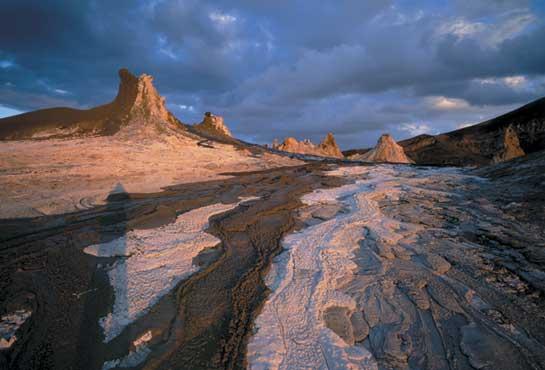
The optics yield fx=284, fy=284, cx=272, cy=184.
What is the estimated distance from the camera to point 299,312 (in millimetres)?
2814

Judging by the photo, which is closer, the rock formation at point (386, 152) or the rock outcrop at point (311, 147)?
the rock formation at point (386, 152)

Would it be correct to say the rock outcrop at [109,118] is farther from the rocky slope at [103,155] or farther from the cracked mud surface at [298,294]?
the cracked mud surface at [298,294]

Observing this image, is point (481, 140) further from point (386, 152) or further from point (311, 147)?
point (311, 147)

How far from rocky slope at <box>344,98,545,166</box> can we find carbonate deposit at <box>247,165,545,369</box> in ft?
98.2

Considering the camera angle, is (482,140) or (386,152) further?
(482,140)

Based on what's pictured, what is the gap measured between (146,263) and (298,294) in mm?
2045

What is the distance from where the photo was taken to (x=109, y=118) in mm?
17094

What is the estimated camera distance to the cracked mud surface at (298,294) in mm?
2277

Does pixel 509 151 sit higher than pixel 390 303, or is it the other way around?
pixel 509 151

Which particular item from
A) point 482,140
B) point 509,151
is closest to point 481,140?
point 482,140

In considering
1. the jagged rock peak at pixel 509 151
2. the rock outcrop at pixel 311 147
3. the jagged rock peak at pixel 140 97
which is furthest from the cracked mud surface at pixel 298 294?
the rock outcrop at pixel 311 147

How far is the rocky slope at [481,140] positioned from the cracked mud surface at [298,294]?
1173 inches

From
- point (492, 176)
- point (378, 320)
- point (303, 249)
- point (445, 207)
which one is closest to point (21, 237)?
point (303, 249)

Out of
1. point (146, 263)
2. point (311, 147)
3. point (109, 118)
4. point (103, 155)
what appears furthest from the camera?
point (311, 147)
